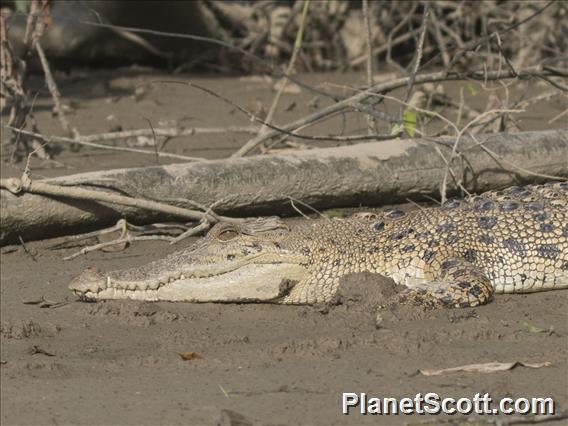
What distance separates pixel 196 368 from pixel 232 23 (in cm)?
800

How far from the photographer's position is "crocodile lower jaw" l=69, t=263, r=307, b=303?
5.20 meters

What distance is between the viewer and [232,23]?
11.9 metres

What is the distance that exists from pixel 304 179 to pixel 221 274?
54.9 inches

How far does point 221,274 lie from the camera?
17.1 feet

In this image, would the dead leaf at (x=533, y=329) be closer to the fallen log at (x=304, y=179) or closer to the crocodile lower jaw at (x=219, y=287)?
the crocodile lower jaw at (x=219, y=287)

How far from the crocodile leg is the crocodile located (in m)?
0.01

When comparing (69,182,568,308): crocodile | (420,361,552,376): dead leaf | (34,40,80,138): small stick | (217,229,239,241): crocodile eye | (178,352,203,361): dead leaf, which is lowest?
(178,352,203,361): dead leaf

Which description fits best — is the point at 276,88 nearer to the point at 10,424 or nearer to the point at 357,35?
the point at 357,35

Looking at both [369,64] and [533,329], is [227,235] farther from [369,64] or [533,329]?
[369,64]

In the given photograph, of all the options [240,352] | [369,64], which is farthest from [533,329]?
[369,64]

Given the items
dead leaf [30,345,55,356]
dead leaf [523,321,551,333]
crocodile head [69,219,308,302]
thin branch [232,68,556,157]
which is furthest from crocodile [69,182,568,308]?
thin branch [232,68,556,157]

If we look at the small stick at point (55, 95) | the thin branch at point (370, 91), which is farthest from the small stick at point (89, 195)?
the small stick at point (55, 95)

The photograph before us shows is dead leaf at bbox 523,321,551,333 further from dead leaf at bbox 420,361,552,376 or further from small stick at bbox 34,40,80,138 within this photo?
small stick at bbox 34,40,80,138

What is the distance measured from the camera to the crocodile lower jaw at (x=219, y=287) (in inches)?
205
